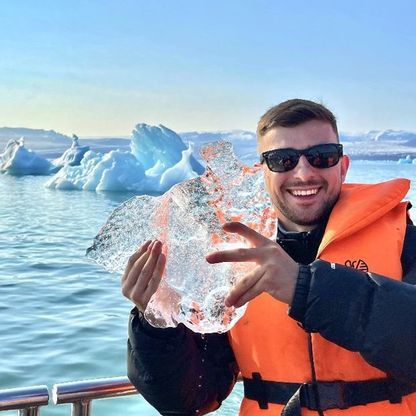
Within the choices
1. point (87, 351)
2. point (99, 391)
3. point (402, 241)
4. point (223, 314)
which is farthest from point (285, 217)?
point (87, 351)

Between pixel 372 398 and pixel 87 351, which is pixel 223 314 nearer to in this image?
pixel 372 398

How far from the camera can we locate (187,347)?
1.78 metres

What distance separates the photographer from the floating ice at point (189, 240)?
61.9 inches

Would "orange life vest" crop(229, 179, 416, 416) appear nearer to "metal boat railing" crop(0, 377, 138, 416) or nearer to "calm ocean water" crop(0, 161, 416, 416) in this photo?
"metal boat railing" crop(0, 377, 138, 416)

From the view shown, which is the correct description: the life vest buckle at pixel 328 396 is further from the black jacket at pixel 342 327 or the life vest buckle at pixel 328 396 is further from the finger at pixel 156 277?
the finger at pixel 156 277

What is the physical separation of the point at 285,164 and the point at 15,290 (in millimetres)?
10783

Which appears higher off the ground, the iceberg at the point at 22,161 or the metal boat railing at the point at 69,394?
the metal boat railing at the point at 69,394

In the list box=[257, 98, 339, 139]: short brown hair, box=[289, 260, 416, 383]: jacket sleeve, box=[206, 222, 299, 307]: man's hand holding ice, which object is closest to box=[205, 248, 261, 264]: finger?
box=[206, 222, 299, 307]: man's hand holding ice

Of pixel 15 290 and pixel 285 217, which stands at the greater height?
pixel 285 217

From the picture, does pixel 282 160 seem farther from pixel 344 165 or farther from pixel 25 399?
pixel 25 399

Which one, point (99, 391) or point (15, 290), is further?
point (15, 290)

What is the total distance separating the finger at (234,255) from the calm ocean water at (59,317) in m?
3.30

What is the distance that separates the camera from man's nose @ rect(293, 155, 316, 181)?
1.81 metres

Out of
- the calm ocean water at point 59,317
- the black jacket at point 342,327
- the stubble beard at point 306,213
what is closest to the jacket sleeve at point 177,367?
the black jacket at point 342,327
